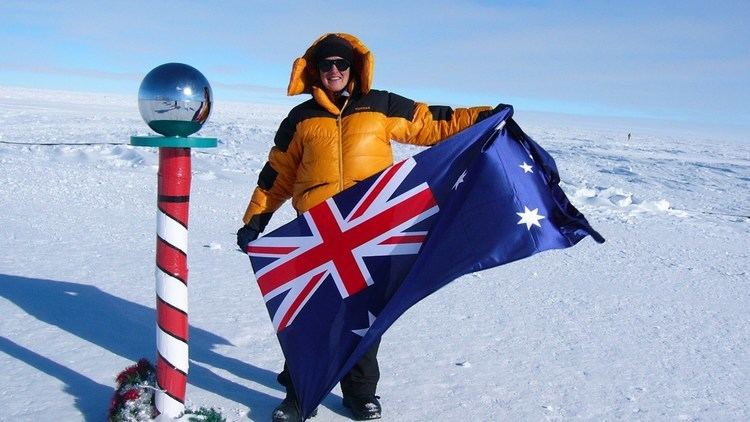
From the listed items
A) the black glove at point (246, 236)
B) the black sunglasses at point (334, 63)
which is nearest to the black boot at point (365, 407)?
the black glove at point (246, 236)

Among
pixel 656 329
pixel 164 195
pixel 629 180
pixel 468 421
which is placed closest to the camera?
pixel 164 195

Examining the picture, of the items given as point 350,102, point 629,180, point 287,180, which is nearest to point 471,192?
point 350,102

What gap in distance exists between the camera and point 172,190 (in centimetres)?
251

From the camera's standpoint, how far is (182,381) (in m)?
2.65

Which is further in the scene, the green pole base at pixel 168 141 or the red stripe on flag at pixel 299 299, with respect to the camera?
the red stripe on flag at pixel 299 299

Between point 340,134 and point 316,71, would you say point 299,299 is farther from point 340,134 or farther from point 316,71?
point 316,71

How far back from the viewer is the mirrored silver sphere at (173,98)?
2.33m

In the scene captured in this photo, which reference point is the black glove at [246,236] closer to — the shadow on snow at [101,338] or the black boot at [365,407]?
the shadow on snow at [101,338]

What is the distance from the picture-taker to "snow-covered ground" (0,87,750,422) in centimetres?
308

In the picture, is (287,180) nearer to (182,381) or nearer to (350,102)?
(350,102)

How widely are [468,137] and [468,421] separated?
1274mm

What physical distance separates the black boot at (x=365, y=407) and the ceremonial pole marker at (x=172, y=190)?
2.44ft

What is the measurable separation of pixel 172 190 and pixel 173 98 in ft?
1.25

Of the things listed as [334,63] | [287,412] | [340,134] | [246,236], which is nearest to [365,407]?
[287,412]
